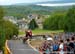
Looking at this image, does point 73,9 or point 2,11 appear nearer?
point 2,11

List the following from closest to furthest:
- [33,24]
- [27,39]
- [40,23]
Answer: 1. [27,39]
2. [33,24]
3. [40,23]

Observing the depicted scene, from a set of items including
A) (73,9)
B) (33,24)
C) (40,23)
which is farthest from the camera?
(40,23)

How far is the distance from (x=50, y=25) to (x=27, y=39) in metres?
100

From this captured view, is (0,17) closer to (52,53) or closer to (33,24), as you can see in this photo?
(52,53)

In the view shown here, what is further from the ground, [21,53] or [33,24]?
[21,53]

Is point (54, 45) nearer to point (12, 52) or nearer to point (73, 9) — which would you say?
point (12, 52)

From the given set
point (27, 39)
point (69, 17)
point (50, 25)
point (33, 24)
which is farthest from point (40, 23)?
point (27, 39)

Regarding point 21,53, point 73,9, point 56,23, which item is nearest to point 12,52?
point 21,53

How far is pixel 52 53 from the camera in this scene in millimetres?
13648

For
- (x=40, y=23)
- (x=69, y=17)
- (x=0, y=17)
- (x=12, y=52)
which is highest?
(x=12, y=52)

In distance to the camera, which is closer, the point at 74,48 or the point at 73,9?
the point at 74,48

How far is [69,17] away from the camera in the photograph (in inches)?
3275

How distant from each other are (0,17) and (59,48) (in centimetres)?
4247

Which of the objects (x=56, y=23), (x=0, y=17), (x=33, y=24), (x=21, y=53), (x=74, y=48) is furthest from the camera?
(x=33, y=24)
